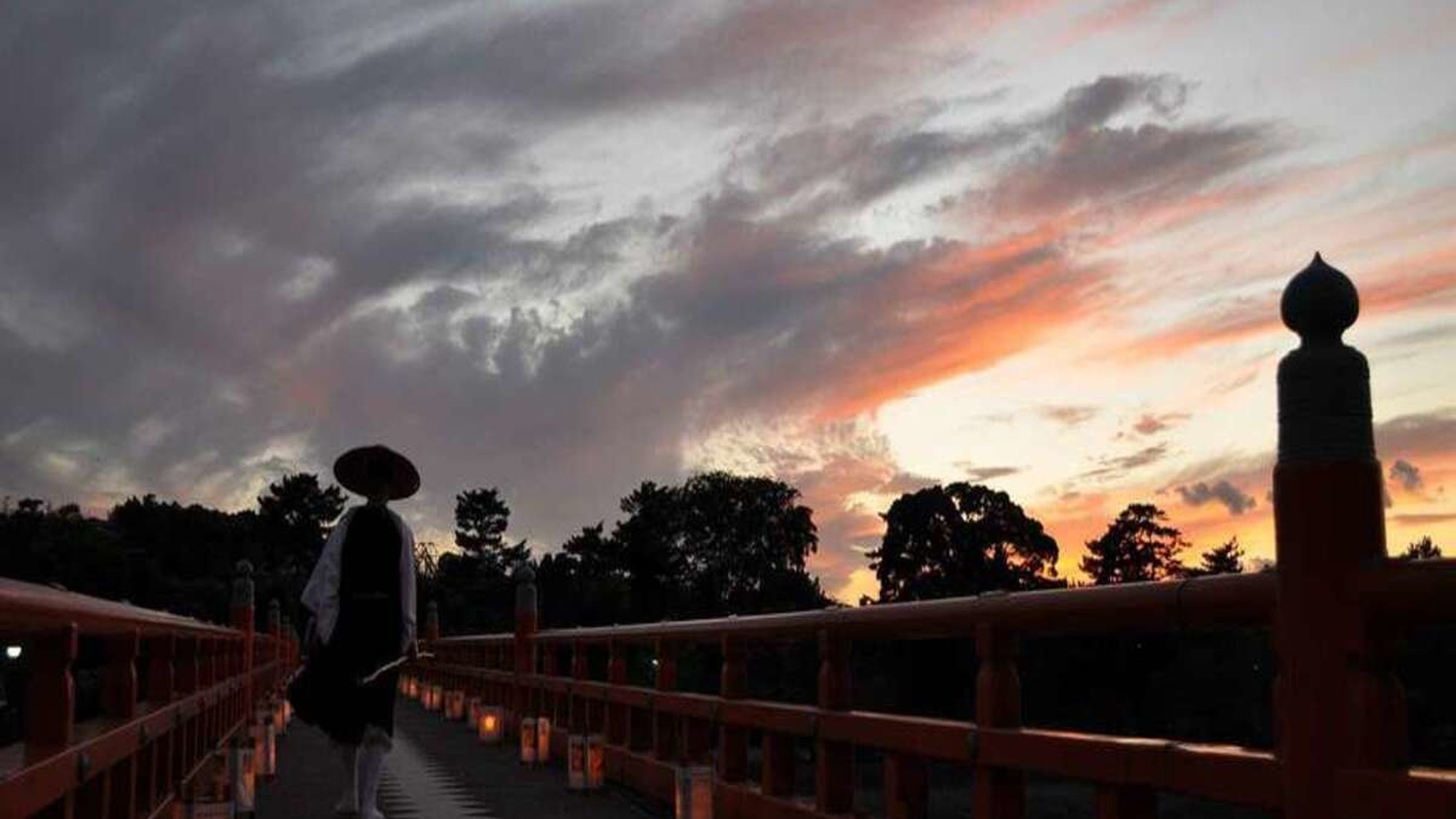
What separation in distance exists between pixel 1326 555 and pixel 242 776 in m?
8.90

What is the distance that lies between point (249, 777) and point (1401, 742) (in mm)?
9184

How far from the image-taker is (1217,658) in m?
25.3

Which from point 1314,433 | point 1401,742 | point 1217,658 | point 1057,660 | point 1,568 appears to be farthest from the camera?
point 1,568

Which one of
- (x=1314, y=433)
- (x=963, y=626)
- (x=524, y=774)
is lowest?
(x=524, y=774)

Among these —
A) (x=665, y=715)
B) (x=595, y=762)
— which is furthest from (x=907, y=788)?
(x=595, y=762)

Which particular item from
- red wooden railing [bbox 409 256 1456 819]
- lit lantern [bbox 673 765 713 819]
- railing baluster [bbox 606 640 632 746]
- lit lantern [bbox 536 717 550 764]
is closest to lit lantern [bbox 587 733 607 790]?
railing baluster [bbox 606 640 632 746]

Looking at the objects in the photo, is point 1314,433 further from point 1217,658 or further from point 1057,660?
point 1057,660

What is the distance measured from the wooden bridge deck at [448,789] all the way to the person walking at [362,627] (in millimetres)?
1917

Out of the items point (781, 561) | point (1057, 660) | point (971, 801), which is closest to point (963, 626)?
point (971, 801)

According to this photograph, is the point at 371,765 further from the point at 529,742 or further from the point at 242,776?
the point at 529,742

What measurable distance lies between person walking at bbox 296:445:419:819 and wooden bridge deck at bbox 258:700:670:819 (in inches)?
75.5

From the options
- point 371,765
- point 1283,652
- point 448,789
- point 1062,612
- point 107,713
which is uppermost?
point 1062,612

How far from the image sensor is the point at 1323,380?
171 inches

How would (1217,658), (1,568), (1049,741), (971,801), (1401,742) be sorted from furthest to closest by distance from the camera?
(1,568)
(1217,658)
(971,801)
(1049,741)
(1401,742)
